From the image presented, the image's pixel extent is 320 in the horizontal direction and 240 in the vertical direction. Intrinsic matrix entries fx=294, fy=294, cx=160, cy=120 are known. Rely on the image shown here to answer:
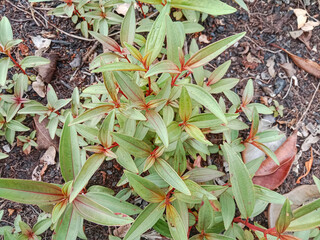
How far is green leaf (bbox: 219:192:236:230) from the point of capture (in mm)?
1561

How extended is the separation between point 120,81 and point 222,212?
2.90 ft

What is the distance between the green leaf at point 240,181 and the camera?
129 centimetres

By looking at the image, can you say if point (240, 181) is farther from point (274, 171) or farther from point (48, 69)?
point (48, 69)

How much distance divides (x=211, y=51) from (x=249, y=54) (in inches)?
47.6

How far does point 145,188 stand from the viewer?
130 centimetres

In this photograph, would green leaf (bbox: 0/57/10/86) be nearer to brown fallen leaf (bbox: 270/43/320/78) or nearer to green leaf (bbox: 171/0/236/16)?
green leaf (bbox: 171/0/236/16)


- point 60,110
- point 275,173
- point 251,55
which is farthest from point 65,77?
point 275,173

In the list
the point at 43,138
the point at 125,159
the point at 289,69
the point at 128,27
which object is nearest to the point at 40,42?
the point at 43,138

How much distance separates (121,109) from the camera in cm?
135

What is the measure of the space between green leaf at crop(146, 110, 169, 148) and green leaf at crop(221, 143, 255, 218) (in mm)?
265

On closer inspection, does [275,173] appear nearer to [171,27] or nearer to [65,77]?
[171,27]

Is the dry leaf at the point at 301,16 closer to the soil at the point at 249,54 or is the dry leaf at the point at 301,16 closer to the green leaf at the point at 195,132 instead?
the soil at the point at 249,54

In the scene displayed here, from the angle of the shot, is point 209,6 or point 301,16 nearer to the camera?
point 209,6

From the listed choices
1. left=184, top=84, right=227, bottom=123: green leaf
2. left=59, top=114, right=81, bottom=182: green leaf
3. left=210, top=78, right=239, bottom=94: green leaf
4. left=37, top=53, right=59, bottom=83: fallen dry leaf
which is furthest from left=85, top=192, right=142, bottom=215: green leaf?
left=37, top=53, right=59, bottom=83: fallen dry leaf
